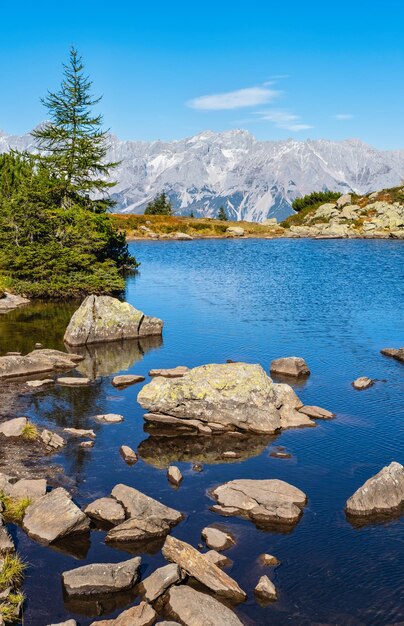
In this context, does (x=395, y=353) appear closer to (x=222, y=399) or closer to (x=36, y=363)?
(x=222, y=399)

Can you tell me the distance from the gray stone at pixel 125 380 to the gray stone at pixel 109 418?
18.7 feet

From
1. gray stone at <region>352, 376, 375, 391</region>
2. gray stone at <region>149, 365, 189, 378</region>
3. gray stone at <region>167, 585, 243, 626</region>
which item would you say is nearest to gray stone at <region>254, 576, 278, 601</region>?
gray stone at <region>167, 585, 243, 626</region>

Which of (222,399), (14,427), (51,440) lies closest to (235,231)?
(222,399)

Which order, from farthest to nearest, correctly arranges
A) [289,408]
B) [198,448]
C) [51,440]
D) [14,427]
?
[289,408] < [14,427] < [198,448] < [51,440]

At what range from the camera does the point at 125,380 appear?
113ft

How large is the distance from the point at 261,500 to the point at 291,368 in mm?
15045

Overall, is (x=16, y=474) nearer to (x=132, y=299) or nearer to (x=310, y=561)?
(x=310, y=561)

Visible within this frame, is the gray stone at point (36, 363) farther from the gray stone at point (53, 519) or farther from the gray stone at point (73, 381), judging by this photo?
the gray stone at point (53, 519)

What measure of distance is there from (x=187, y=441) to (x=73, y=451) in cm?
511

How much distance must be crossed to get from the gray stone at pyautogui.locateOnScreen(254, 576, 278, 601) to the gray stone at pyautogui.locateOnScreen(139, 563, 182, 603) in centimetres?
213

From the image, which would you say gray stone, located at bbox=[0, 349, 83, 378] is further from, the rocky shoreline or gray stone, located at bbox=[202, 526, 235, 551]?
gray stone, located at bbox=[202, 526, 235, 551]

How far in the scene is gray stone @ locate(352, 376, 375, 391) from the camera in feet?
105

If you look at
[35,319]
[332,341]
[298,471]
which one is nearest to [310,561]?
[298,471]

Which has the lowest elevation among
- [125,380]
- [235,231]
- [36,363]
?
[125,380]
